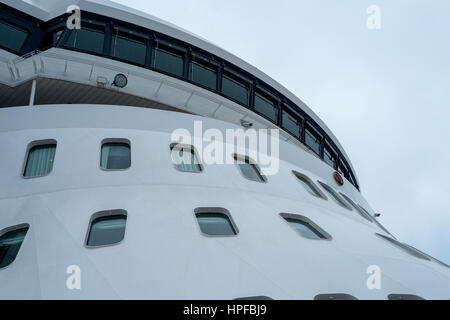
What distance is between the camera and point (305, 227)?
10.5m

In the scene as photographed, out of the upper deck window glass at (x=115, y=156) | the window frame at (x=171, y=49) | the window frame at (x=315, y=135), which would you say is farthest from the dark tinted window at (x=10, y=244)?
the window frame at (x=315, y=135)

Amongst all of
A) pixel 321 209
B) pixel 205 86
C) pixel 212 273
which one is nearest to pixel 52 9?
pixel 205 86

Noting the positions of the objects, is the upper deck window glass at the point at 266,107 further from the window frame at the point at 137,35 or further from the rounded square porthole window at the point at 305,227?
the rounded square porthole window at the point at 305,227

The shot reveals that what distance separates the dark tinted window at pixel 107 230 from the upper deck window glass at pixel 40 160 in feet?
7.38

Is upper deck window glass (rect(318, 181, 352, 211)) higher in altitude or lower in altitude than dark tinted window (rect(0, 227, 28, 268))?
higher

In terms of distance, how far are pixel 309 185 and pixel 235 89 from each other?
5673 mm

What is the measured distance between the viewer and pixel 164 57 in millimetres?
16750

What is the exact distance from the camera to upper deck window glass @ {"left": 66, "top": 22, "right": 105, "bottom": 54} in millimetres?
15789

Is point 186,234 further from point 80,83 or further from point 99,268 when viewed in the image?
point 80,83

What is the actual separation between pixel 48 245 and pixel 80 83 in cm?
785

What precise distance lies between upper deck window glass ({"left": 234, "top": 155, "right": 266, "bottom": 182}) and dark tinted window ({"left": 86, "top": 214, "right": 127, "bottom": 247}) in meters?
3.57

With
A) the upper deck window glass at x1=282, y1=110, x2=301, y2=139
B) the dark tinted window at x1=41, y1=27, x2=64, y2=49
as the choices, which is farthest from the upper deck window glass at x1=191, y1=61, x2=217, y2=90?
the dark tinted window at x1=41, y1=27, x2=64, y2=49

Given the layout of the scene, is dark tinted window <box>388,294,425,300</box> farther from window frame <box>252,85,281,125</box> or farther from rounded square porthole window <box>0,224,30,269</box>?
window frame <box>252,85,281,125</box>

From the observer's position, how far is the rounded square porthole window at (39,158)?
10828 millimetres
